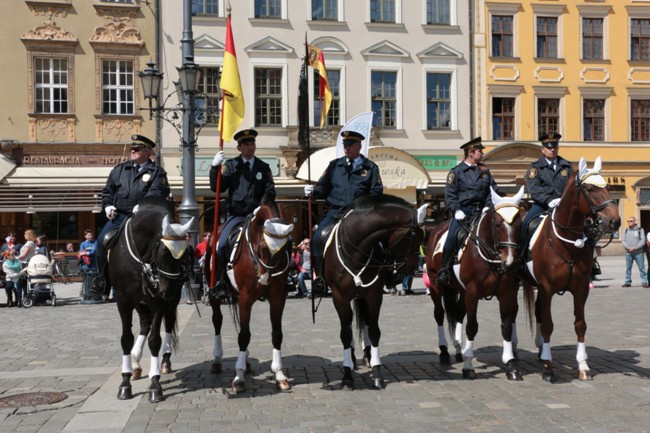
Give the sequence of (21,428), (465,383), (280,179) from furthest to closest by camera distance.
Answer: (280,179)
(465,383)
(21,428)

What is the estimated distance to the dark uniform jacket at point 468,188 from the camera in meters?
9.06

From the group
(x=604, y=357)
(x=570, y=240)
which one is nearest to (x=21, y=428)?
(x=570, y=240)

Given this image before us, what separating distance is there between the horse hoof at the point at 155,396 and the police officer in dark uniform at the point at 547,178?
15.2 feet

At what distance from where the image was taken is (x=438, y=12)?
101 ft

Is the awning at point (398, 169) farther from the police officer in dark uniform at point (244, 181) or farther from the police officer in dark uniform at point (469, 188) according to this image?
the police officer in dark uniform at point (244, 181)

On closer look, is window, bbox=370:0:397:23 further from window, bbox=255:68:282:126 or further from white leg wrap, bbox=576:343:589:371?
white leg wrap, bbox=576:343:589:371

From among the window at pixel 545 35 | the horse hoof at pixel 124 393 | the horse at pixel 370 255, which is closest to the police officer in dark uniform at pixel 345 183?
the horse at pixel 370 255

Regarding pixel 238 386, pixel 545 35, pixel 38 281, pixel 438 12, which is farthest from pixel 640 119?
pixel 238 386

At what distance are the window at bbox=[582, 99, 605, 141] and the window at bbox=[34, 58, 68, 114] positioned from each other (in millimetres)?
21630

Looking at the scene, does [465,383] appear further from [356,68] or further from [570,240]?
[356,68]

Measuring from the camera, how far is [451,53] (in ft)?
101

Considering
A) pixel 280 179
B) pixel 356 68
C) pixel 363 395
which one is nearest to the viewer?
pixel 363 395

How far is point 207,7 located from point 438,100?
10.1 m

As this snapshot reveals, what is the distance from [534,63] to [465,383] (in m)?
26.5
